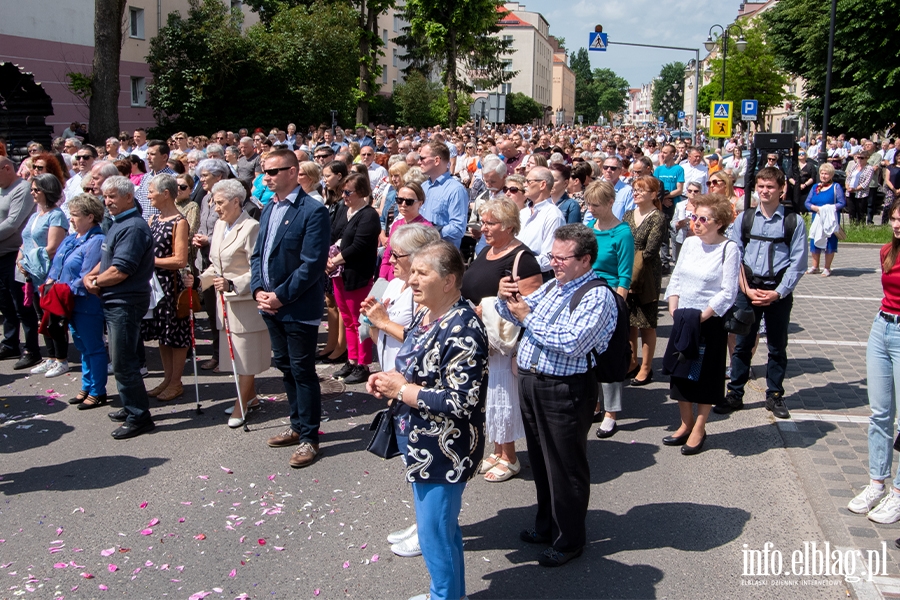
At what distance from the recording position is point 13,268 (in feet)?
27.7

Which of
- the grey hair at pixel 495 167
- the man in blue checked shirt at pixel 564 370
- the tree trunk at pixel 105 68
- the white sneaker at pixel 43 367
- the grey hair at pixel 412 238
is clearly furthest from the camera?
the tree trunk at pixel 105 68

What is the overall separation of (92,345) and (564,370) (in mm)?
4646

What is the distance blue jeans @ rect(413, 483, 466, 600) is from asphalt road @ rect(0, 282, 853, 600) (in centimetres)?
56

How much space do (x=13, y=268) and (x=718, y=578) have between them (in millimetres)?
7653

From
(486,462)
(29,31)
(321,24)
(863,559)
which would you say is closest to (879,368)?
(863,559)

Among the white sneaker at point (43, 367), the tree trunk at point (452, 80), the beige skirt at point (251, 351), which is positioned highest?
the tree trunk at point (452, 80)

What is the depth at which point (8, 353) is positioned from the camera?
339 inches

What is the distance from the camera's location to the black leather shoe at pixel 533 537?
4547mm

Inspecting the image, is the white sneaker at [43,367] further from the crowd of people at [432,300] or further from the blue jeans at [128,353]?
the blue jeans at [128,353]

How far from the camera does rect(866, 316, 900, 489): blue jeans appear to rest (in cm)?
479

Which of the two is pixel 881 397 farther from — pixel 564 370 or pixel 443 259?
pixel 443 259

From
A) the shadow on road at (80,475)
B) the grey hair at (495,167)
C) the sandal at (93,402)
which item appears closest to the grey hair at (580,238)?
the grey hair at (495,167)

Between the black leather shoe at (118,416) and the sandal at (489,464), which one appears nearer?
the sandal at (489,464)

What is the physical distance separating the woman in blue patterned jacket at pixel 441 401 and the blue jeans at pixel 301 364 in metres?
2.19
